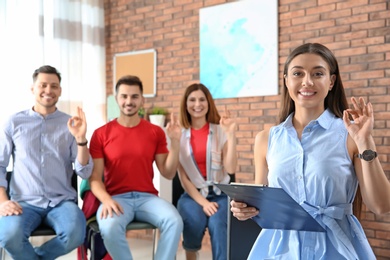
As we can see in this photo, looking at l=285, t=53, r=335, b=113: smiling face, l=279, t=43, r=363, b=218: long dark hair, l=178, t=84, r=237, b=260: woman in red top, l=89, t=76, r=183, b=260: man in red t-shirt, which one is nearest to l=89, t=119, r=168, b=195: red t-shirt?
l=89, t=76, r=183, b=260: man in red t-shirt

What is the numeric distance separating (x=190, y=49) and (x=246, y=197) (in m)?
3.57

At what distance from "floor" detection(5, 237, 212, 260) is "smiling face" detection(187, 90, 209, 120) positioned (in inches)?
58.7

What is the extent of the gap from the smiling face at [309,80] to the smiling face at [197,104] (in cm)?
166

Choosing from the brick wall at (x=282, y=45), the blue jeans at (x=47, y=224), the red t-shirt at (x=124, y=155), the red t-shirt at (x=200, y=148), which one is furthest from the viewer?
the brick wall at (x=282, y=45)

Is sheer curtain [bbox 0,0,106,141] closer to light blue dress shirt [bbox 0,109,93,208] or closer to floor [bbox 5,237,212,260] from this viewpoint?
floor [bbox 5,237,212,260]

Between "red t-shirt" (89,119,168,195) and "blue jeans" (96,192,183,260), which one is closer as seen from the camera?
"blue jeans" (96,192,183,260)

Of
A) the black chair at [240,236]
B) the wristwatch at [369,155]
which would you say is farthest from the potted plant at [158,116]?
the wristwatch at [369,155]

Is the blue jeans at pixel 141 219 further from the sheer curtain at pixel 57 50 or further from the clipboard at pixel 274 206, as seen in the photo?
the sheer curtain at pixel 57 50

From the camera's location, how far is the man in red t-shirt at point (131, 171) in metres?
2.91

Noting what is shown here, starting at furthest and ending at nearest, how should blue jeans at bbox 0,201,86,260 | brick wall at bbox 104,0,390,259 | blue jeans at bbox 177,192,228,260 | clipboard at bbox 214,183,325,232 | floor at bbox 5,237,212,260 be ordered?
floor at bbox 5,237,212,260, brick wall at bbox 104,0,390,259, blue jeans at bbox 177,192,228,260, blue jeans at bbox 0,201,86,260, clipboard at bbox 214,183,325,232

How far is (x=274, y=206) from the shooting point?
57.6 inches

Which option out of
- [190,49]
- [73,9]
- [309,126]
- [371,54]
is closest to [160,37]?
[190,49]

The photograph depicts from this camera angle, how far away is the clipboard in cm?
137

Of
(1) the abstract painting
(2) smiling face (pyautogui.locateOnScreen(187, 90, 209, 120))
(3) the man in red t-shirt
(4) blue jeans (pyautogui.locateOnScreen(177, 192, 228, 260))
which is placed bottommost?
(4) blue jeans (pyautogui.locateOnScreen(177, 192, 228, 260))
